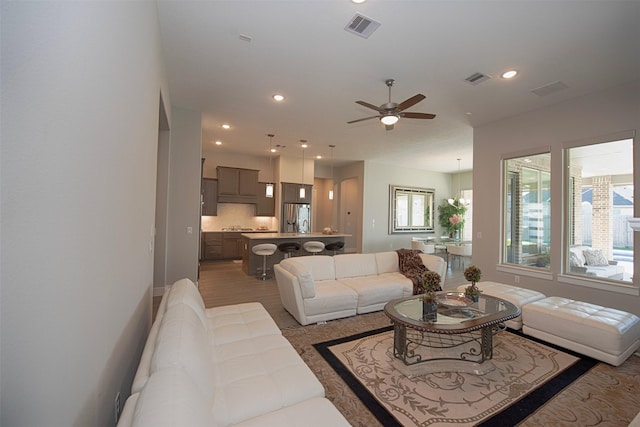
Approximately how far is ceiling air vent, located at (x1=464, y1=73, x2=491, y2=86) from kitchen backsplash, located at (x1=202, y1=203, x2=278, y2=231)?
651cm

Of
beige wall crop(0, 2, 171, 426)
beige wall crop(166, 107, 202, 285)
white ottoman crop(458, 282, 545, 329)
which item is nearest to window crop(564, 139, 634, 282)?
white ottoman crop(458, 282, 545, 329)

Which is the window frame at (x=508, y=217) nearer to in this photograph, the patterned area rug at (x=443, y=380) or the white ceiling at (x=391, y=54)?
the white ceiling at (x=391, y=54)

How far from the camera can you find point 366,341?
3.00 meters

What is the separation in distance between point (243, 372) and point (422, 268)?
342 centimetres

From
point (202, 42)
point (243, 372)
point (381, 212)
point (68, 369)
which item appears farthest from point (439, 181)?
point (68, 369)

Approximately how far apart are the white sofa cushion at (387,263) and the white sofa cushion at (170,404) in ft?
12.4

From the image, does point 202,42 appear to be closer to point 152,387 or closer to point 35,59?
point 35,59


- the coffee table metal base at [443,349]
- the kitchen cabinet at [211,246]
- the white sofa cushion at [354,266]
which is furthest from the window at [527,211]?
the kitchen cabinet at [211,246]

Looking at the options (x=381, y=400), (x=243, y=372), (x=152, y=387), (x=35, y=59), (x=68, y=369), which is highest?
(x=35, y=59)

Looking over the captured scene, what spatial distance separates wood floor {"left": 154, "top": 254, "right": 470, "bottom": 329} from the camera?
4.00m

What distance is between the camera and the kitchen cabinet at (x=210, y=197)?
7.87 meters

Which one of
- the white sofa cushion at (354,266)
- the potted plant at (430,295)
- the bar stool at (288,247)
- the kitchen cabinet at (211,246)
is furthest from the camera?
the kitchen cabinet at (211,246)

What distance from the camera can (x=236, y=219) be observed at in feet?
28.4

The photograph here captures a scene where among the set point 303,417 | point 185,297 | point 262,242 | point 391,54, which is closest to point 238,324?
point 185,297
